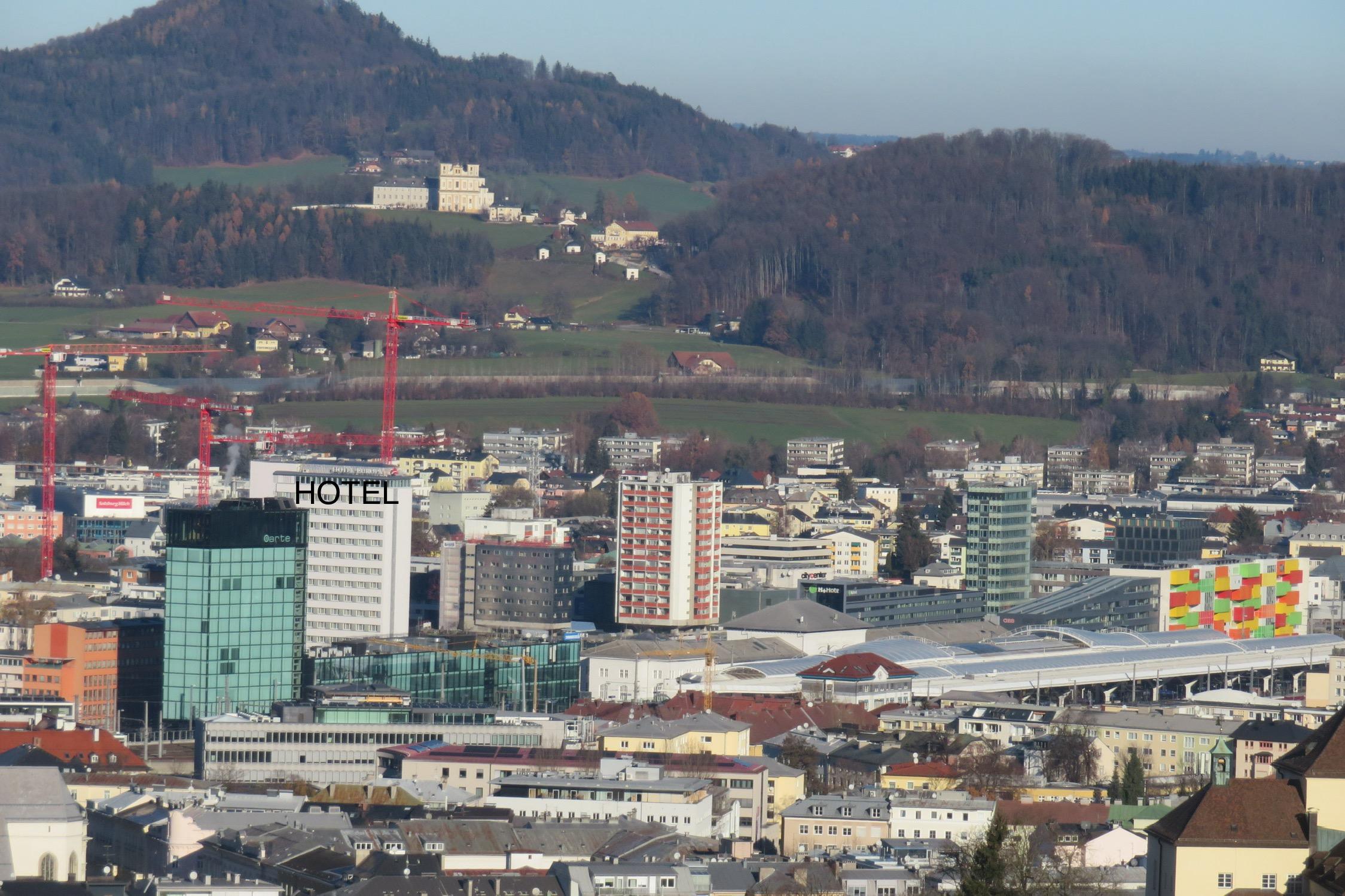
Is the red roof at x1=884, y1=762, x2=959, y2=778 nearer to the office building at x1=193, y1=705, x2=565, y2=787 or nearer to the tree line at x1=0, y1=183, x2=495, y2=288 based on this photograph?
the office building at x1=193, y1=705, x2=565, y2=787

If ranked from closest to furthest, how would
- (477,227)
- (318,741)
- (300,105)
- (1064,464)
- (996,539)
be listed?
(318,741) → (996,539) → (1064,464) → (477,227) → (300,105)

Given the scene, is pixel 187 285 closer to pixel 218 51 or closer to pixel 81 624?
pixel 218 51

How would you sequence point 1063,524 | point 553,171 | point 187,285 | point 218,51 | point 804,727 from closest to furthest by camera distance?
point 804,727, point 1063,524, point 187,285, point 553,171, point 218,51

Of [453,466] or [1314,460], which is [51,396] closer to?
[453,466]

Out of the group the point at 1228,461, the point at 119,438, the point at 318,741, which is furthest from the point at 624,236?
the point at 318,741

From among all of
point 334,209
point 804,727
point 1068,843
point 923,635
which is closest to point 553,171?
point 334,209

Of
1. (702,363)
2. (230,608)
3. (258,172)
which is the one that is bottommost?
(230,608)

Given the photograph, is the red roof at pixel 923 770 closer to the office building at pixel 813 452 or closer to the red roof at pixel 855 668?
the red roof at pixel 855 668
